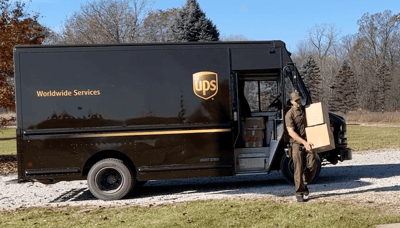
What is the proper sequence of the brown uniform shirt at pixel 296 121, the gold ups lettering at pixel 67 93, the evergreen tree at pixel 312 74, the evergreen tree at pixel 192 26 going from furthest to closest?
the evergreen tree at pixel 312 74, the evergreen tree at pixel 192 26, the gold ups lettering at pixel 67 93, the brown uniform shirt at pixel 296 121

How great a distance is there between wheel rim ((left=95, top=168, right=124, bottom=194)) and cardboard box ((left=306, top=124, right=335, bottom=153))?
3.87m

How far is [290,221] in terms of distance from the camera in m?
6.09

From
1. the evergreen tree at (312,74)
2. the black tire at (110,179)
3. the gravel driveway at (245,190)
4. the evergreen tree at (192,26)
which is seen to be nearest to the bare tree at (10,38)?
the gravel driveway at (245,190)

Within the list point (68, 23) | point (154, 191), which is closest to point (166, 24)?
point (68, 23)

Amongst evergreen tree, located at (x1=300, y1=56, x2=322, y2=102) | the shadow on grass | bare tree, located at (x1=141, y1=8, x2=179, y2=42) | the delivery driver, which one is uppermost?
bare tree, located at (x1=141, y1=8, x2=179, y2=42)

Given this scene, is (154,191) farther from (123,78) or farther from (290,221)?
(290,221)

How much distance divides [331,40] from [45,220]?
69643 mm

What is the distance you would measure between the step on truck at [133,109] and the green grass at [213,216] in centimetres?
110

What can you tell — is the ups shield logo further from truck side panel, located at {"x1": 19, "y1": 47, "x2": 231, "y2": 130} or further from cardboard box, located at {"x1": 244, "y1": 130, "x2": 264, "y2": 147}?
cardboard box, located at {"x1": 244, "y1": 130, "x2": 264, "y2": 147}

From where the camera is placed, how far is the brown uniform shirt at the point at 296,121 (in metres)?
7.62

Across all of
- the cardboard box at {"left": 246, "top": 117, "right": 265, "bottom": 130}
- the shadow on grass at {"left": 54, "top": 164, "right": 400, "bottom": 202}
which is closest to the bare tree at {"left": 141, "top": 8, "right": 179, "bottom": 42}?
the shadow on grass at {"left": 54, "top": 164, "right": 400, "bottom": 202}

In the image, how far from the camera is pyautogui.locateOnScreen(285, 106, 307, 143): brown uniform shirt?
25.0 ft

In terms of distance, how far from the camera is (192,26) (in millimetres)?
29766

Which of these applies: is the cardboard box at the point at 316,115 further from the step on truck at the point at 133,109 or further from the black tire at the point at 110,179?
the black tire at the point at 110,179
